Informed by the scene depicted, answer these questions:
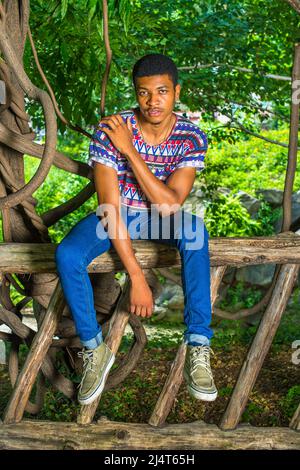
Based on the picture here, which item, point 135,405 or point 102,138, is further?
point 135,405

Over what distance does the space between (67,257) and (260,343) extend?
34.8 inches

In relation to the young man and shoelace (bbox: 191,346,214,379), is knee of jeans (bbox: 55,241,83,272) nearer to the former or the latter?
the young man

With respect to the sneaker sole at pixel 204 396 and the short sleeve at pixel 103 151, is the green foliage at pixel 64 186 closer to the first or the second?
the short sleeve at pixel 103 151

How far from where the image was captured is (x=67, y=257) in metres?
2.24

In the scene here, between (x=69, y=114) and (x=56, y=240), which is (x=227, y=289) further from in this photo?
(x=69, y=114)

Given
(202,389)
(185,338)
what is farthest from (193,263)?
(202,389)

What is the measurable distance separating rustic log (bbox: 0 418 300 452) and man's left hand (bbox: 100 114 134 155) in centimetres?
109

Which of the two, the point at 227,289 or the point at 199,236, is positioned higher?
the point at 199,236

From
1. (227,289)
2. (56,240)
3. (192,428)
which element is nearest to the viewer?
(192,428)

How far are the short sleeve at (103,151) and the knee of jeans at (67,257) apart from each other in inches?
11.9

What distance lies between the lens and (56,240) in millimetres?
6492

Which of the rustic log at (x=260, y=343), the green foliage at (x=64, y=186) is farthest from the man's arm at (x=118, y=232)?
the green foliage at (x=64, y=186)

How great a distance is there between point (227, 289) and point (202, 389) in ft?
11.0

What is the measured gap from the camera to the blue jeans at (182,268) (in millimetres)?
2242
